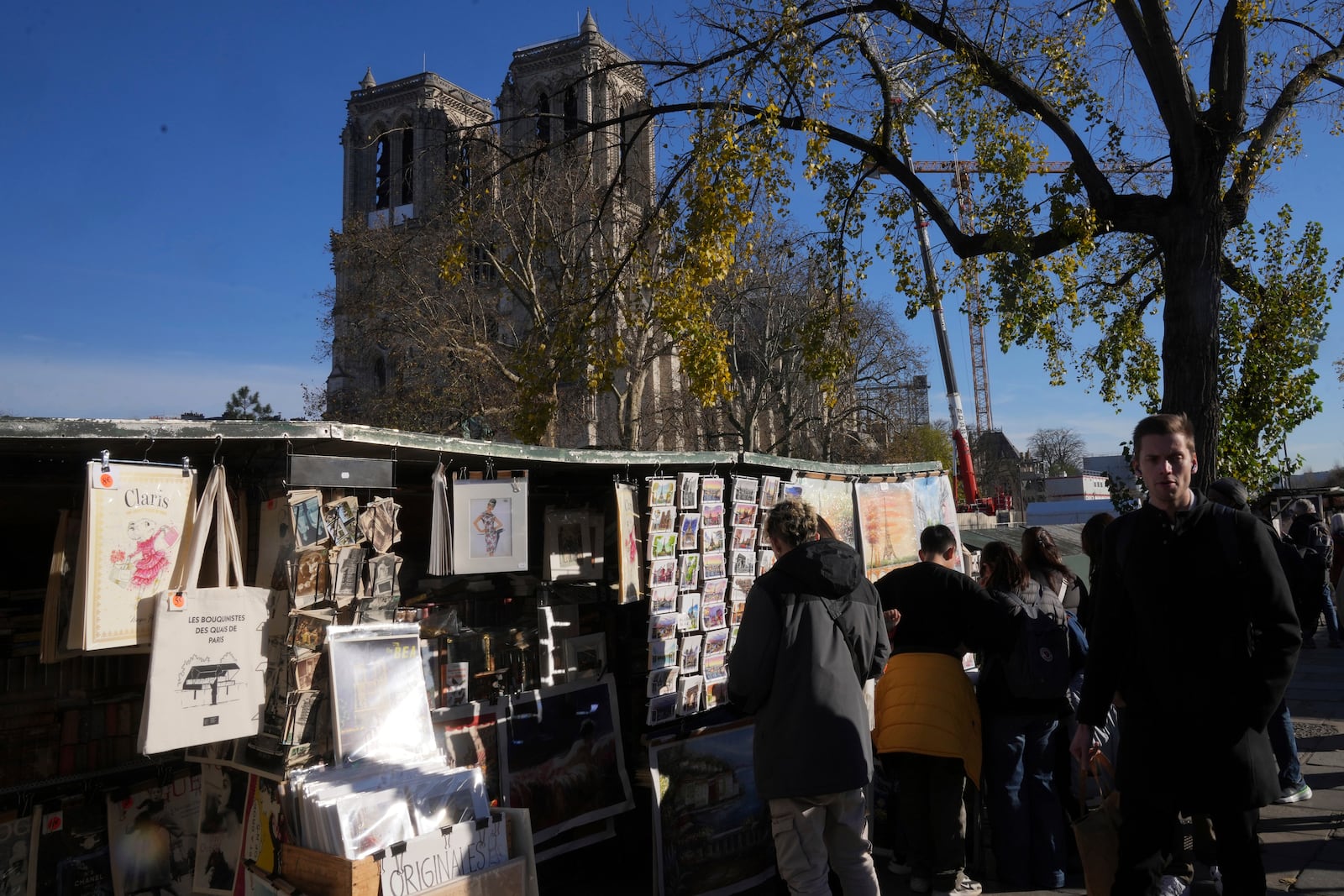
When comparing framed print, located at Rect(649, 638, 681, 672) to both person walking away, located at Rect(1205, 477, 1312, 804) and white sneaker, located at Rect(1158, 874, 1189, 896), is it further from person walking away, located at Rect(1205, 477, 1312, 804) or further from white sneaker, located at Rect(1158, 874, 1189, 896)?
person walking away, located at Rect(1205, 477, 1312, 804)

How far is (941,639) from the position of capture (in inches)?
189

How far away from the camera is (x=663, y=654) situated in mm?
5391

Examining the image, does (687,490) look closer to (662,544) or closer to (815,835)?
(662,544)

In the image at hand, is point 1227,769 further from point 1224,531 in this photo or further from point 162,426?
point 162,426

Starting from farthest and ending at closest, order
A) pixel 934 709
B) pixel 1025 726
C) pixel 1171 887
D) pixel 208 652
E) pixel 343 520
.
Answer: pixel 1025 726 → pixel 934 709 → pixel 1171 887 → pixel 343 520 → pixel 208 652

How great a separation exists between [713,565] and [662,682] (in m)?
0.79

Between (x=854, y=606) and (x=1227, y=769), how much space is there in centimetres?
147

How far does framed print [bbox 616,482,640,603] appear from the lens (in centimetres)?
531

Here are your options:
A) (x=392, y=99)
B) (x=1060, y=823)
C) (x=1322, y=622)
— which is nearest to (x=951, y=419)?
(x=1322, y=622)

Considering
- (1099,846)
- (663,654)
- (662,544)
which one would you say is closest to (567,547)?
(662,544)

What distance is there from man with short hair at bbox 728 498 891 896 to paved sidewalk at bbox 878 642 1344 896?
149cm

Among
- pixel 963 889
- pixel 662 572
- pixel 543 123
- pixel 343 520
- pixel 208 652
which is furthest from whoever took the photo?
pixel 543 123

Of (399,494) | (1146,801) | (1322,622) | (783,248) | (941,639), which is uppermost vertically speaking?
(783,248)

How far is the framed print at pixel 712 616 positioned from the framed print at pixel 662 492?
0.67 meters
